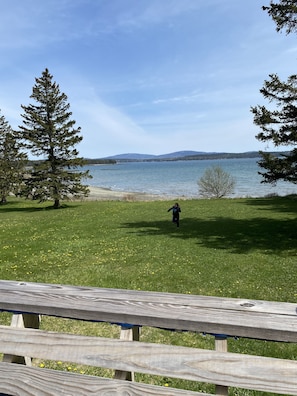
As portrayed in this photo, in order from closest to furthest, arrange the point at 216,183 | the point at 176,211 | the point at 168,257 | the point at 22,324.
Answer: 1. the point at 22,324
2. the point at 168,257
3. the point at 176,211
4. the point at 216,183

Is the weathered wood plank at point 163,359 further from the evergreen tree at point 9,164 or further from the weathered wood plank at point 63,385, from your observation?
the evergreen tree at point 9,164

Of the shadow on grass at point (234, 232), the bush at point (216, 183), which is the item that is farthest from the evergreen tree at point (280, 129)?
the bush at point (216, 183)

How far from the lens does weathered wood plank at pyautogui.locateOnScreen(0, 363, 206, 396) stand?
5.75ft

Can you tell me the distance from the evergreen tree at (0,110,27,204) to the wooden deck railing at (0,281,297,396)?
139ft

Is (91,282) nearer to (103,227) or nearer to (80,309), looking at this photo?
(80,309)

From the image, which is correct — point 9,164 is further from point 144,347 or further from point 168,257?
point 144,347

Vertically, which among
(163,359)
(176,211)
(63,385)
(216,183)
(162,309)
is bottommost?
(176,211)

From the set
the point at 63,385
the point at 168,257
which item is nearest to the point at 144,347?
the point at 63,385

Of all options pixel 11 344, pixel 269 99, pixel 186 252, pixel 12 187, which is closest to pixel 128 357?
pixel 11 344

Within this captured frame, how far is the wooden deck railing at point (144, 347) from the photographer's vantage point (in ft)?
5.65

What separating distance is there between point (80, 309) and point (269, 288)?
349 inches

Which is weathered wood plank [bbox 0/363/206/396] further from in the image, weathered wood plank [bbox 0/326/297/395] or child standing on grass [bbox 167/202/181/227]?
child standing on grass [bbox 167/202/181/227]

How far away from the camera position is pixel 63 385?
6.01ft

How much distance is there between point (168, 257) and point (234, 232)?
7.20m
